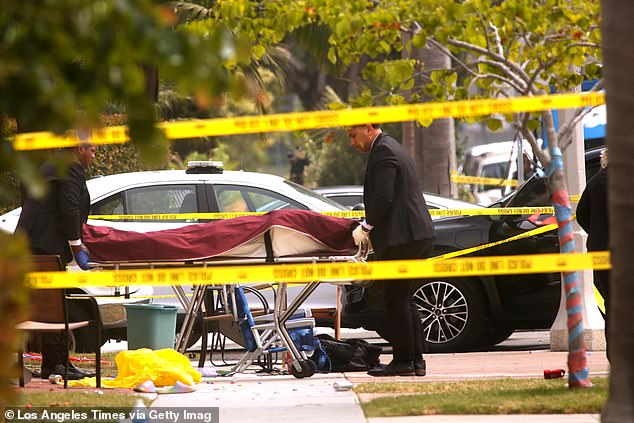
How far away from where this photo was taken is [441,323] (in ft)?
35.5

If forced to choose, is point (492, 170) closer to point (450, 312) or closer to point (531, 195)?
point (531, 195)

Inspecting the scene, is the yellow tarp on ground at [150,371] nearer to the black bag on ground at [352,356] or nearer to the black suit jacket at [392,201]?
the black bag on ground at [352,356]

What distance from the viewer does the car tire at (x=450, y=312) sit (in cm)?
1080

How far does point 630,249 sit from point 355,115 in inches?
110

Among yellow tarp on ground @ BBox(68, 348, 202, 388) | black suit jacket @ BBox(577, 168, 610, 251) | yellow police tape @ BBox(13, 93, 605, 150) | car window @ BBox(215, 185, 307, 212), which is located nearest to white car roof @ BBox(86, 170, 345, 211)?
car window @ BBox(215, 185, 307, 212)

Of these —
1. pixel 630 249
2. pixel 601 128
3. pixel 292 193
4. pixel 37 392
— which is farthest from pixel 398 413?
pixel 601 128

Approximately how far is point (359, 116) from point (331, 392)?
1.86 metres

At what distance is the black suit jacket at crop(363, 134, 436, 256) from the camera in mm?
8648

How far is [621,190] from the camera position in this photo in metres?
5.36

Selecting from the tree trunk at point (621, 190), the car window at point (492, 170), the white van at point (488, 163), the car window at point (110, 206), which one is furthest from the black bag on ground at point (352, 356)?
the car window at point (492, 170)

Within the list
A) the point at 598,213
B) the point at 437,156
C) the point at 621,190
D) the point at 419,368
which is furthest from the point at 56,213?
the point at 437,156

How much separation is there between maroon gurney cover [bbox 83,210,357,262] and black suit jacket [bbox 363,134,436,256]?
0.73 feet

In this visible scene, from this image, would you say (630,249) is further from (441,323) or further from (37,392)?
(441,323)

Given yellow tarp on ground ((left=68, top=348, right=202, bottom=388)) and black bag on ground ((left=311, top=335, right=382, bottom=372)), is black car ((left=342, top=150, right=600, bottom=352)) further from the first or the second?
yellow tarp on ground ((left=68, top=348, right=202, bottom=388))
